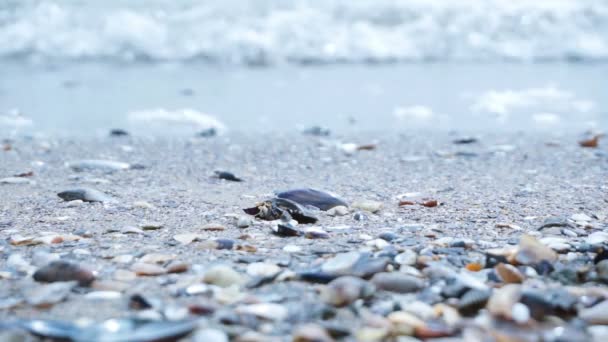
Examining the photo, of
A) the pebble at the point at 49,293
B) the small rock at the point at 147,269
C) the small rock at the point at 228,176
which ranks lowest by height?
the small rock at the point at 228,176

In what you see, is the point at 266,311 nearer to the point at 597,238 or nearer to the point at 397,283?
the point at 397,283

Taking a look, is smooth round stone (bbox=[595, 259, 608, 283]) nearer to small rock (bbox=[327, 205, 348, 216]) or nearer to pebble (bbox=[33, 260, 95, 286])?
small rock (bbox=[327, 205, 348, 216])

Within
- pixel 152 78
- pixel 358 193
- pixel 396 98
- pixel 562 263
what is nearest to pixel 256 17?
pixel 152 78

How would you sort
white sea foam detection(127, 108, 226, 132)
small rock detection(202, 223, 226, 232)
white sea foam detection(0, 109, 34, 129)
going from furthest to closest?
white sea foam detection(127, 108, 226, 132), white sea foam detection(0, 109, 34, 129), small rock detection(202, 223, 226, 232)

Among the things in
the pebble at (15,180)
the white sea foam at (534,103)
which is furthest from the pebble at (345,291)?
the white sea foam at (534,103)

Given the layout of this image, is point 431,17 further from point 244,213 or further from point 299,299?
point 299,299

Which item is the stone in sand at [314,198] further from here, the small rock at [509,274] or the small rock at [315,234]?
the small rock at [509,274]

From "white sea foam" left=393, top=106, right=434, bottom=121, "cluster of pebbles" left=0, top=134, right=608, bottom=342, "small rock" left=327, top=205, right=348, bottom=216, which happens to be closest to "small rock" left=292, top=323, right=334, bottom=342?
"cluster of pebbles" left=0, top=134, right=608, bottom=342
